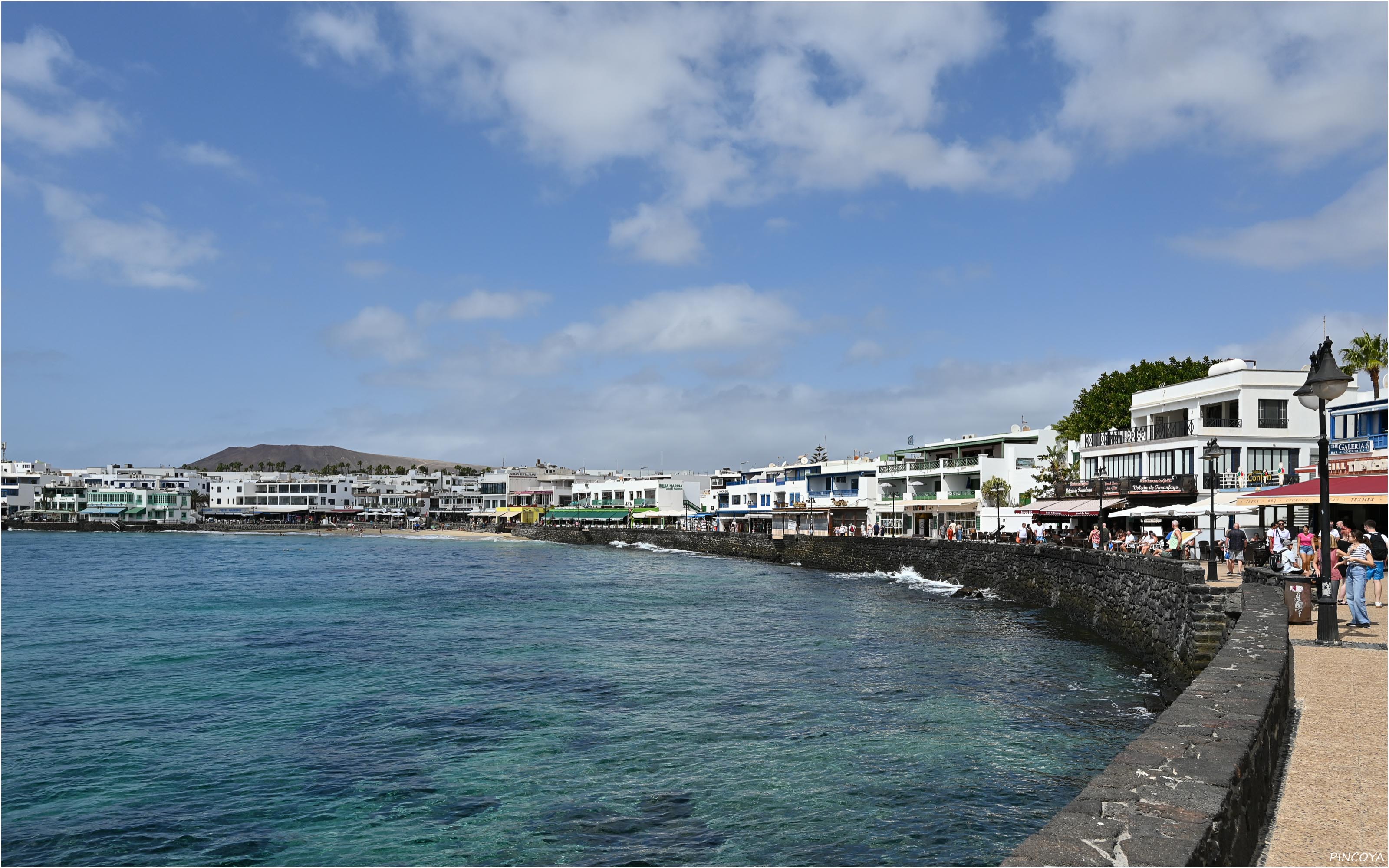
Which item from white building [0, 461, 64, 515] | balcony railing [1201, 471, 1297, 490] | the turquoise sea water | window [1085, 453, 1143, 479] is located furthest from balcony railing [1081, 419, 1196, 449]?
white building [0, 461, 64, 515]

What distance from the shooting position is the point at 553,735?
1486 cm

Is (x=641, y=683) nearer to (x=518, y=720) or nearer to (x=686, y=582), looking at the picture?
(x=518, y=720)

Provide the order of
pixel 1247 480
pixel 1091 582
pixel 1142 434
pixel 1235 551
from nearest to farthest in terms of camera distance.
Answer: pixel 1235 551, pixel 1091 582, pixel 1247 480, pixel 1142 434

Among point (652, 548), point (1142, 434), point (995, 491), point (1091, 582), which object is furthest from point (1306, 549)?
point (652, 548)

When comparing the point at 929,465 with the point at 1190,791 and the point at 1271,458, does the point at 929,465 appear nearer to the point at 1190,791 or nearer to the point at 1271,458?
the point at 1271,458

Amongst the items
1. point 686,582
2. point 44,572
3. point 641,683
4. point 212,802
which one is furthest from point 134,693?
point 44,572

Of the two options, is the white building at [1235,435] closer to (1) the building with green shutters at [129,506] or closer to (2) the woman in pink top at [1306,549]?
(2) the woman in pink top at [1306,549]

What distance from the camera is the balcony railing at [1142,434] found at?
152 feet

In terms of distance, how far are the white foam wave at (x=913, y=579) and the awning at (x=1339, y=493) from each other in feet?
53.6

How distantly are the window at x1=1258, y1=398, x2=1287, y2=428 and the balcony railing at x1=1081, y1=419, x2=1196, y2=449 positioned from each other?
2.91 meters

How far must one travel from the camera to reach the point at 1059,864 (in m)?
4.51

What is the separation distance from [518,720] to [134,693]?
371 inches

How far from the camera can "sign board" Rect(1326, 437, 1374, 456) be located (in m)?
31.8

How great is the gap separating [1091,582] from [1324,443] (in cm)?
1723
